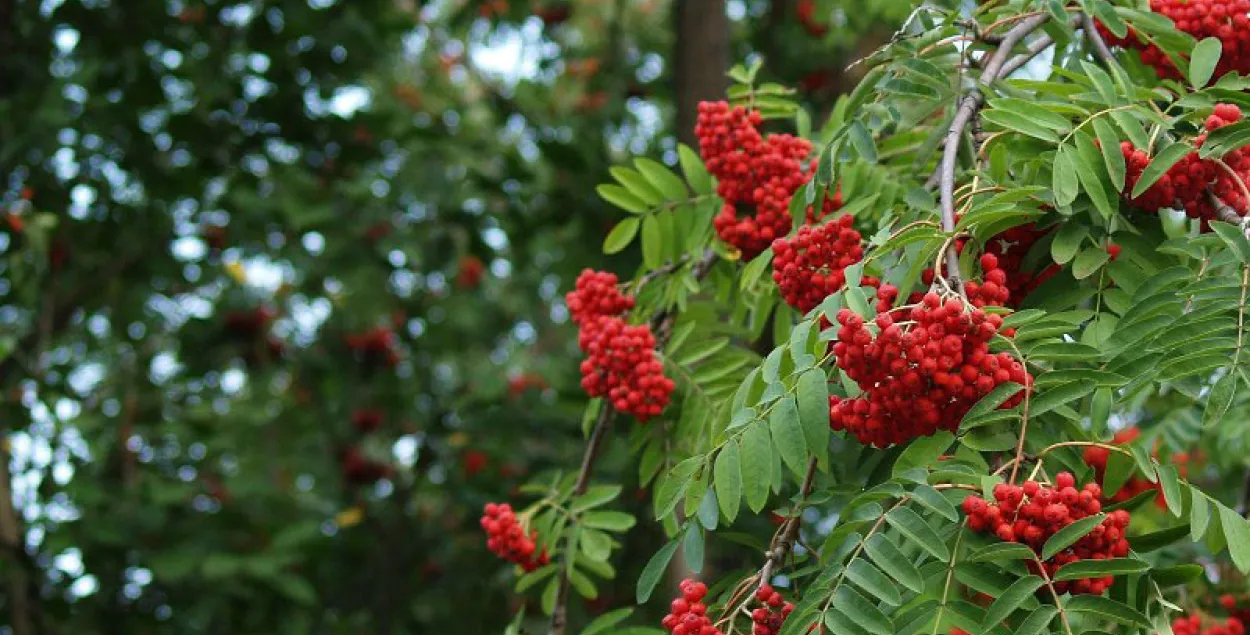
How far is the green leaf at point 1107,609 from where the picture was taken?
1.99 m

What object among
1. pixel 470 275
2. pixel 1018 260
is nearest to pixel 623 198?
pixel 1018 260

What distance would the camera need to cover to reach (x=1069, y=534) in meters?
1.95

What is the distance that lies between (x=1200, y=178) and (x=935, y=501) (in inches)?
31.4

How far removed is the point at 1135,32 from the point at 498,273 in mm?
5769

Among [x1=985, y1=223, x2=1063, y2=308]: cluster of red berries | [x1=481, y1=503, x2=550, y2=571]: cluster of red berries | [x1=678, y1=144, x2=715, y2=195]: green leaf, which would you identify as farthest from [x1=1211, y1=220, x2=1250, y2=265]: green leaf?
[x1=481, y1=503, x2=550, y2=571]: cluster of red berries

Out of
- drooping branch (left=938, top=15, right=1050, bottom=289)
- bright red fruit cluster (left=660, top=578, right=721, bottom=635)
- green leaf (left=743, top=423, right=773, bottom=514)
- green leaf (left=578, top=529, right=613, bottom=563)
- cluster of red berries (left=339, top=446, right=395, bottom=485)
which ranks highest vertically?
drooping branch (left=938, top=15, right=1050, bottom=289)

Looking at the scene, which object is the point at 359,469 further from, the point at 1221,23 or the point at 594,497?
the point at 1221,23

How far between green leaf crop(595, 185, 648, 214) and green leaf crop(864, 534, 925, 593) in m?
1.38

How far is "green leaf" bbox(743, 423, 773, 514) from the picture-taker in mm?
2289

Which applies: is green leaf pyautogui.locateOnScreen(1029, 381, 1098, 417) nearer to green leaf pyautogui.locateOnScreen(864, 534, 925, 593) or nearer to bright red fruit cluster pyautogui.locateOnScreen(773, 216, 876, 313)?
green leaf pyautogui.locateOnScreen(864, 534, 925, 593)

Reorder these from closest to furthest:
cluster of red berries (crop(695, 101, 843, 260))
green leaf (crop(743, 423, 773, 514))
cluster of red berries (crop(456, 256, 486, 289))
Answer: green leaf (crop(743, 423, 773, 514))
cluster of red berries (crop(695, 101, 843, 260))
cluster of red berries (crop(456, 256, 486, 289))

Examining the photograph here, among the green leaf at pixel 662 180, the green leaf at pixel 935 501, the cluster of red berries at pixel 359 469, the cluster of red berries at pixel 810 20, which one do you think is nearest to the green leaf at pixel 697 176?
the green leaf at pixel 662 180

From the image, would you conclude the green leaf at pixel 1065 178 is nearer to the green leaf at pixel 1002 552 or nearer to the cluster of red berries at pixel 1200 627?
the green leaf at pixel 1002 552

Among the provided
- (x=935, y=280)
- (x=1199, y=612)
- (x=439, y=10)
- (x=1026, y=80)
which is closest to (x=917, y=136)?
(x=1026, y=80)
